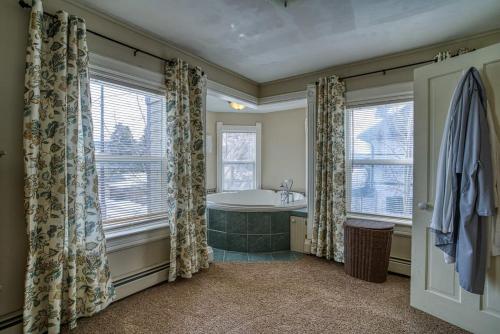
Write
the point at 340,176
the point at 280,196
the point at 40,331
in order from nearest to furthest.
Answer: the point at 40,331 < the point at 340,176 < the point at 280,196

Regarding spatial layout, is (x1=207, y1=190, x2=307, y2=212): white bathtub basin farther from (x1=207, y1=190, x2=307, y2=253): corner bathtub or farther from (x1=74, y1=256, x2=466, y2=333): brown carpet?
(x1=74, y1=256, x2=466, y2=333): brown carpet

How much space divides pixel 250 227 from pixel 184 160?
4.54ft

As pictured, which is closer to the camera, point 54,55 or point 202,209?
point 54,55

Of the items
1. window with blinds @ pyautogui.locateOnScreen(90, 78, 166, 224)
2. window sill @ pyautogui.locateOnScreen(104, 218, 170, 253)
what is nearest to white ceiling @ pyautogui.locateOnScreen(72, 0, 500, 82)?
window with blinds @ pyautogui.locateOnScreen(90, 78, 166, 224)

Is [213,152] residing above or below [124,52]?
below

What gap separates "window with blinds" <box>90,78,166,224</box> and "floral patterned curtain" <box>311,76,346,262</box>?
1820 millimetres

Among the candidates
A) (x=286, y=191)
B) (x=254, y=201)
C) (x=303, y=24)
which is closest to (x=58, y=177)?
(x=303, y=24)

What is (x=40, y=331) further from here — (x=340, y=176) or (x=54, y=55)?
(x=340, y=176)

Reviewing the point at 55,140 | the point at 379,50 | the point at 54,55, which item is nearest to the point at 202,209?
the point at 55,140

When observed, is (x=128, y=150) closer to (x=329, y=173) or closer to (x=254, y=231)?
(x=254, y=231)

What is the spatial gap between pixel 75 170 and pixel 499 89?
293cm

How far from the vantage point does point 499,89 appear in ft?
5.68

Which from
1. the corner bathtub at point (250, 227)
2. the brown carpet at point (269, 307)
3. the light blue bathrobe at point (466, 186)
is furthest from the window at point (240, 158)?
the light blue bathrobe at point (466, 186)

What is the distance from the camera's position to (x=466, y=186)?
1.73m
